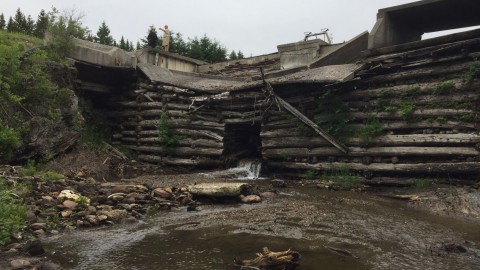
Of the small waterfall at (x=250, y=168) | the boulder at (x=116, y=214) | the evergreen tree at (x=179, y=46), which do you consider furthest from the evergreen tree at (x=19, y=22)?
the boulder at (x=116, y=214)

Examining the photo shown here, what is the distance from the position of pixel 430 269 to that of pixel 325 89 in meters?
8.14

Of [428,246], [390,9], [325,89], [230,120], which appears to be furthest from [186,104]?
[428,246]

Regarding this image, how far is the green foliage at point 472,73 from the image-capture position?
31.6 feet

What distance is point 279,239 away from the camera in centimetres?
577

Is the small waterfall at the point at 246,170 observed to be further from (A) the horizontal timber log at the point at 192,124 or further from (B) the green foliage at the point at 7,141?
(B) the green foliage at the point at 7,141

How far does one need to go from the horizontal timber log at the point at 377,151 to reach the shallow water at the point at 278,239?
2410 millimetres

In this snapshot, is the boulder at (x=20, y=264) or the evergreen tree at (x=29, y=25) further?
the evergreen tree at (x=29, y=25)

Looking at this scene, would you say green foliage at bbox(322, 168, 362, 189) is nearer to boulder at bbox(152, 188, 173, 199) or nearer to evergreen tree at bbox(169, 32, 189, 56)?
boulder at bbox(152, 188, 173, 199)

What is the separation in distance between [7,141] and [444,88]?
11.4 metres

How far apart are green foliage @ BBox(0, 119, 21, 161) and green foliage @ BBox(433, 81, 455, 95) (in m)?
11.1

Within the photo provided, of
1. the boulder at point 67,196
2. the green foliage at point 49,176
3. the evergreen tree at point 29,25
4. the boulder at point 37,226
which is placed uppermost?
the evergreen tree at point 29,25

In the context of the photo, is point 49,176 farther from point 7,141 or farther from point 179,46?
point 179,46

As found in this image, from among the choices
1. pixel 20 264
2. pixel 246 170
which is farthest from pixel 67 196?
pixel 246 170

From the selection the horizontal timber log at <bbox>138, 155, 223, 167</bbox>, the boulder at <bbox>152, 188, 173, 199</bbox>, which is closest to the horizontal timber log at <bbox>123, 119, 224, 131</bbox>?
the horizontal timber log at <bbox>138, 155, 223, 167</bbox>
